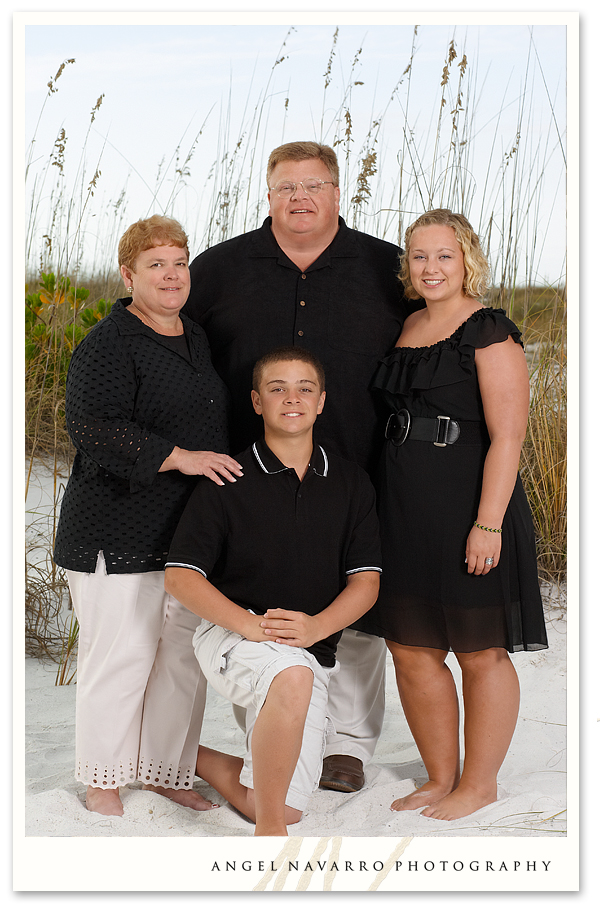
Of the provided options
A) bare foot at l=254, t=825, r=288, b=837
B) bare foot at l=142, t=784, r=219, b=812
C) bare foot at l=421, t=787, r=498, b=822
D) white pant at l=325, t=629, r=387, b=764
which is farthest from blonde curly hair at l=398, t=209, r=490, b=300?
bare foot at l=142, t=784, r=219, b=812

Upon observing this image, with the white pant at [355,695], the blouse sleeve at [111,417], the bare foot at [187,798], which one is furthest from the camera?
the white pant at [355,695]

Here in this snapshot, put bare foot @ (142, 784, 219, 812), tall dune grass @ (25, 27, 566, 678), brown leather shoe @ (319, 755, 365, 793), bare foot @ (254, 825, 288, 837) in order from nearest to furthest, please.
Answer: bare foot @ (254, 825, 288, 837) < bare foot @ (142, 784, 219, 812) < brown leather shoe @ (319, 755, 365, 793) < tall dune grass @ (25, 27, 566, 678)

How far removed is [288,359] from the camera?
84.5 inches

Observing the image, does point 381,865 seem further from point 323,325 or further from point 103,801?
point 323,325

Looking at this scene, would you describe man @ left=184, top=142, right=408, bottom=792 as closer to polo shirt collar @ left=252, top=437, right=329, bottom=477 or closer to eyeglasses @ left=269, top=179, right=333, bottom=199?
eyeglasses @ left=269, top=179, right=333, bottom=199

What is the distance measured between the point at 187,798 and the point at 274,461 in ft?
3.38

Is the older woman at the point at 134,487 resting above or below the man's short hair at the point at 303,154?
below

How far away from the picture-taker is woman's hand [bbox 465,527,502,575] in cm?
210

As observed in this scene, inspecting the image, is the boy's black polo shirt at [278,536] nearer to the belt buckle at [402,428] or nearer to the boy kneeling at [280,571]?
the boy kneeling at [280,571]

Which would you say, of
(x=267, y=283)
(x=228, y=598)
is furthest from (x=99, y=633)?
(x=267, y=283)

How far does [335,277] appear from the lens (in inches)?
96.7

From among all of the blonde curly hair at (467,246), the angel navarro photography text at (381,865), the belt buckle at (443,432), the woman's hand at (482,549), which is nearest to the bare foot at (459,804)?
the angel navarro photography text at (381,865)

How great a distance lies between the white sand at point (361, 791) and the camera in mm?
2121

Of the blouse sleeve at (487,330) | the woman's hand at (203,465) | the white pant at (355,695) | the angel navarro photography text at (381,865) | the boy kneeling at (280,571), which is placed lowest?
the angel navarro photography text at (381,865)
